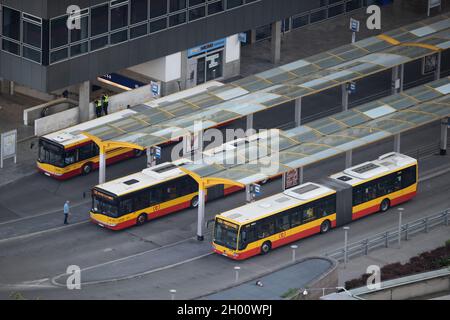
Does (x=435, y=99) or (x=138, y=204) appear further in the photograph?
(x=435, y=99)

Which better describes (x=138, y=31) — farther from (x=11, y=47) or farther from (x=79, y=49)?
(x=11, y=47)

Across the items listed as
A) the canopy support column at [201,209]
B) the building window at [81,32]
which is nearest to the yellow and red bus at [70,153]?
the building window at [81,32]

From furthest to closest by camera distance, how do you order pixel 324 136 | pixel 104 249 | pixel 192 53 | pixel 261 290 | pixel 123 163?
1. pixel 192 53
2. pixel 123 163
3. pixel 324 136
4. pixel 104 249
5. pixel 261 290

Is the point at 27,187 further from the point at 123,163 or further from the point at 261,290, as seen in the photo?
the point at 261,290

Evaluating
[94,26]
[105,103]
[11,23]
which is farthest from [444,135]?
[11,23]

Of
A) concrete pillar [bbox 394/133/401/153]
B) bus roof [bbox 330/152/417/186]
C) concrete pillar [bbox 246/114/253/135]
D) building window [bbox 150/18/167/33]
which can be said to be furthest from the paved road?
building window [bbox 150/18/167/33]

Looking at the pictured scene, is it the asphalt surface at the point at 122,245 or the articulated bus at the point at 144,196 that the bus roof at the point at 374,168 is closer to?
the asphalt surface at the point at 122,245

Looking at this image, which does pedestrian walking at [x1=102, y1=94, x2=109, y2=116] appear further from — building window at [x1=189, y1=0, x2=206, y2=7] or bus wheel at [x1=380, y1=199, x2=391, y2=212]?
bus wheel at [x1=380, y1=199, x2=391, y2=212]

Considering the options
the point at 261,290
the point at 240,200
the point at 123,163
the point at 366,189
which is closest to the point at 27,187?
the point at 123,163
